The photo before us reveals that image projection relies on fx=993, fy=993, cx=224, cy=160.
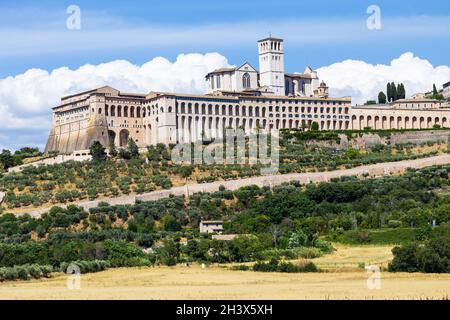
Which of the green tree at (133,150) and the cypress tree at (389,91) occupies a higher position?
the cypress tree at (389,91)

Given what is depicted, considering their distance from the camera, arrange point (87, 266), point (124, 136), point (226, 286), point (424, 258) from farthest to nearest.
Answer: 1. point (124, 136)
2. point (87, 266)
3. point (424, 258)
4. point (226, 286)

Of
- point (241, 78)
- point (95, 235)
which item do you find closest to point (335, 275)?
point (95, 235)

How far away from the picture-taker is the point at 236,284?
3525cm

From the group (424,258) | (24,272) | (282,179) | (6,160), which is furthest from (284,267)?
(6,160)

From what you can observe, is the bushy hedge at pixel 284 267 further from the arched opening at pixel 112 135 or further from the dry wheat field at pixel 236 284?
the arched opening at pixel 112 135

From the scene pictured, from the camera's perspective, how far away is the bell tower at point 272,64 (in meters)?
103

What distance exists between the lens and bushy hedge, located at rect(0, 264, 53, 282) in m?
41.5

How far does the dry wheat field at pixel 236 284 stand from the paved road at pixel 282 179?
77.4 feet

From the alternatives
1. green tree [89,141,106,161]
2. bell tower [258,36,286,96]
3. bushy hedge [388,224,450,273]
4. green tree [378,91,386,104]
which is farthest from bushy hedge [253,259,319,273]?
green tree [378,91,386,104]

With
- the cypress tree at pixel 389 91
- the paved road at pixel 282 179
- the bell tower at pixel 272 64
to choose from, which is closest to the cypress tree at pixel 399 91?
the cypress tree at pixel 389 91

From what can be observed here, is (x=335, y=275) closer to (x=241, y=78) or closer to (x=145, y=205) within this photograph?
(x=145, y=205)

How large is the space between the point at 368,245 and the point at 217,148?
33530 millimetres

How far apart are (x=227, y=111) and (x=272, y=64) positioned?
450 inches

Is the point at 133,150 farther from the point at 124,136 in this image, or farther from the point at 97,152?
the point at 124,136
